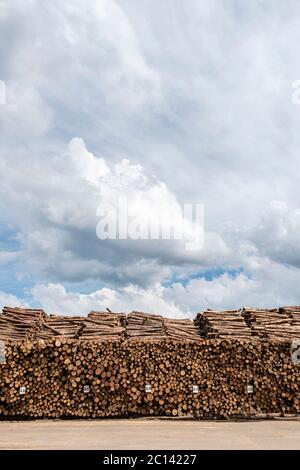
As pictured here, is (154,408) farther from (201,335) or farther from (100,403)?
(201,335)

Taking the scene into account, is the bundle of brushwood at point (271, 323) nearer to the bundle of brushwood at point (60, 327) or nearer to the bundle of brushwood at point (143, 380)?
the bundle of brushwood at point (143, 380)

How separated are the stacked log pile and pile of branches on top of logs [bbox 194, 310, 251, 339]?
39 centimetres

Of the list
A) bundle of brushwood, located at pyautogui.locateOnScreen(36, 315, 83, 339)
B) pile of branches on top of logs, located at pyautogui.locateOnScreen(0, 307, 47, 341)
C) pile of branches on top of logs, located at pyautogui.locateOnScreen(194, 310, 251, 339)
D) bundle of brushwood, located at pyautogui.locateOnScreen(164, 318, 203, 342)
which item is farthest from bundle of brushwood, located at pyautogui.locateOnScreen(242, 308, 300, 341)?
pile of branches on top of logs, located at pyautogui.locateOnScreen(0, 307, 47, 341)

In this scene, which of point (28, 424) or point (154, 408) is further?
point (154, 408)

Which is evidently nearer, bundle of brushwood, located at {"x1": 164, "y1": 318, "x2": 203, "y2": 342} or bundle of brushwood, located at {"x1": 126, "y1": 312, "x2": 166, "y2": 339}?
bundle of brushwood, located at {"x1": 126, "y1": 312, "x2": 166, "y2": 339}

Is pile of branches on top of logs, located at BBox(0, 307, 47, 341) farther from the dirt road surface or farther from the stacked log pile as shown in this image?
the dirt road surface

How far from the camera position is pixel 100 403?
554 inches

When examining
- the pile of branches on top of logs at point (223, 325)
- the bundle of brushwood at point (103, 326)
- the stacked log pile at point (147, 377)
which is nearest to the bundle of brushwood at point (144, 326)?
the stacked log pile at point (147, 377)

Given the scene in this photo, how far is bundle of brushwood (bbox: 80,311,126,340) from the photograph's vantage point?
50.0 ft

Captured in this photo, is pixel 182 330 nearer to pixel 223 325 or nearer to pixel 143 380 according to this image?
pixel 223 325

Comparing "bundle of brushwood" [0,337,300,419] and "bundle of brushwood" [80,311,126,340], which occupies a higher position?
"bundle of brushwood" [80,311,126,340]

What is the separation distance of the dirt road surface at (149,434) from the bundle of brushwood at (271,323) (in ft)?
8.29
